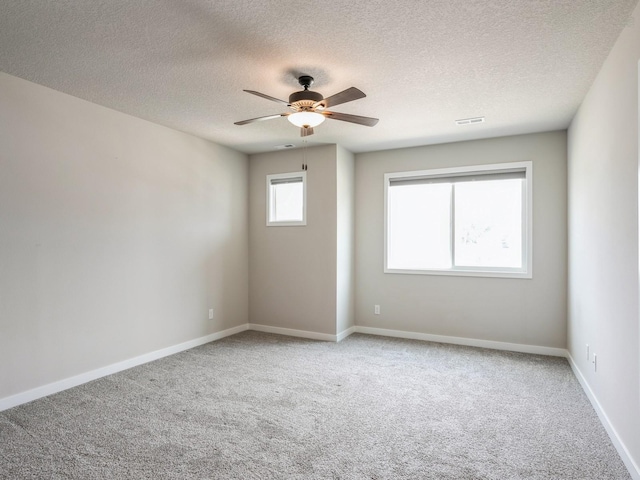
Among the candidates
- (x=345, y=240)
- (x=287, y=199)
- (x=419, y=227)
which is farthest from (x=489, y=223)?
(x=287, y=199)

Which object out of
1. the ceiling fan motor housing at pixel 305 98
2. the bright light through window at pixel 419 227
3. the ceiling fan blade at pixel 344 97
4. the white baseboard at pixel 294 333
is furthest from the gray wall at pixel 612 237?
the white baseboard at pixel 294 333

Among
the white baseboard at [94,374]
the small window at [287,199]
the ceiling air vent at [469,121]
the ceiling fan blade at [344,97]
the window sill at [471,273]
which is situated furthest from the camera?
the small window at [287,199]

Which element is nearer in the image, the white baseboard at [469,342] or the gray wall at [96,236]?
the gray wall at [96,236]

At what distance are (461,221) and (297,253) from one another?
2.14 metres

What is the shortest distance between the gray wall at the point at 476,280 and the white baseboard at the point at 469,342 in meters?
0.05

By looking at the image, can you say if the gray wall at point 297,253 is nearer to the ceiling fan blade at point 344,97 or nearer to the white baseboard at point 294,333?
the white baseboard at point 294,333

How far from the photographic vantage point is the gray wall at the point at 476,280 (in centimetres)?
431

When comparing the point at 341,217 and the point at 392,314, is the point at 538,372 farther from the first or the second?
the point at 341,217

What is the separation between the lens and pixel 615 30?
227 cm

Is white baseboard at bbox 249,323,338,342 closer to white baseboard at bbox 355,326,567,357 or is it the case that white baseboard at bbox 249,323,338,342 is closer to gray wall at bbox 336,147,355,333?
gray wall at bbox 336,147,355,333

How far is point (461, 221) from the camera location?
4.87m

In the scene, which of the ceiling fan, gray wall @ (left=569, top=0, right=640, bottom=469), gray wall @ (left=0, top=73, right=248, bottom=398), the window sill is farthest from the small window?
gray wall @ (left=569, top=0, right=640, bottom=469)

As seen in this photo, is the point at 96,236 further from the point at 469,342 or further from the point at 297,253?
the point at 469,342

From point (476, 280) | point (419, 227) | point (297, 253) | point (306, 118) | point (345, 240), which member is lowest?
point (476, 280)
